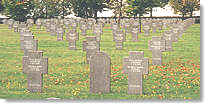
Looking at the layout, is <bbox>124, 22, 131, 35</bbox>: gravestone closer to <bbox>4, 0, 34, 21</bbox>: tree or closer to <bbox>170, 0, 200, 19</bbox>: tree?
<bbox>4, 0, 34, 21</bbox>: tree

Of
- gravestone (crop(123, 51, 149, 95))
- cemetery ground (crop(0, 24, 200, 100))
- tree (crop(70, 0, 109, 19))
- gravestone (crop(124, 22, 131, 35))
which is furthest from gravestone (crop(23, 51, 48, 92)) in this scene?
tree (crop(70, 0, 109, 19))

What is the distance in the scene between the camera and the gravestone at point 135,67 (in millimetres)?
11328

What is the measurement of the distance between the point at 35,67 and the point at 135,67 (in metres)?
2.32

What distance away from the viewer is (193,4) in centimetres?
6119

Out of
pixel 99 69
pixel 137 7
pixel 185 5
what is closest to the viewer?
pixel 99 69

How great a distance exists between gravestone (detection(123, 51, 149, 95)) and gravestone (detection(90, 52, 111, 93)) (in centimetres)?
42

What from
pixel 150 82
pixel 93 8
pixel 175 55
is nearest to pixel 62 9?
pixel 93 8

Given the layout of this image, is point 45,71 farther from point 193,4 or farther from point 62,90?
point 193,4

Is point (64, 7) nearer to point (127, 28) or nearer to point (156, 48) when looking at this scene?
point (127, 28)

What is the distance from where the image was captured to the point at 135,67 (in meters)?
11.5

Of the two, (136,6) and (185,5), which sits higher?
(185,5)

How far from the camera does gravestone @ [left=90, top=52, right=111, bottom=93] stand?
11344mm

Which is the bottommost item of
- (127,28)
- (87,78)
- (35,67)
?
(87,78)

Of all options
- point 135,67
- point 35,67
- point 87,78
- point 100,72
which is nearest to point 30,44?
point 87,78
